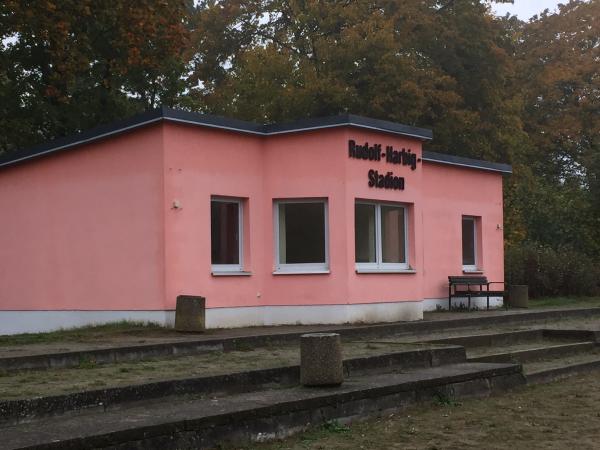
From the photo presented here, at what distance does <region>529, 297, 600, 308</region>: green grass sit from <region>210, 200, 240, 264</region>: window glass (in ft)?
31.4

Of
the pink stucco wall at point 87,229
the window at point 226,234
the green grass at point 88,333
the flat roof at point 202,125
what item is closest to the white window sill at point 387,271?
the window at point 226,234

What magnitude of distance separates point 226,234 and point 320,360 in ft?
25.6

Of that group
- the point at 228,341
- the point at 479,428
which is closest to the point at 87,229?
the point at 228,341

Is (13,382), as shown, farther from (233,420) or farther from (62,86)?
(62,86)

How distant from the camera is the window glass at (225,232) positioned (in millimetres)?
16719

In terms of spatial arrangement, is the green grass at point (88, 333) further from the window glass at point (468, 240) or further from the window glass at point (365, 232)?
the window glass at point (468, 240)

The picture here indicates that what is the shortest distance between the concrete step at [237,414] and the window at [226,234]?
6385 mm

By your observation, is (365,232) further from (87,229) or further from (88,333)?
(88,333)

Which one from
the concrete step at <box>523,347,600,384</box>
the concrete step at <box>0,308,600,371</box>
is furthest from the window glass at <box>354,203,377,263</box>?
the concrete step at <box>523,347,600,384</box>

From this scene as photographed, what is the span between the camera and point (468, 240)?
22.9 metres

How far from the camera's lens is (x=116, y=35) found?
2662cm

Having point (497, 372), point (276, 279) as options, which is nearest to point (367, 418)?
point (497, 372)

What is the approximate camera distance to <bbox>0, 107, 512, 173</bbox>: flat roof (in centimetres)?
1581

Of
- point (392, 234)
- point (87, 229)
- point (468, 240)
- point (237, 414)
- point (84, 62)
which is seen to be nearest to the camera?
point (237, 414)
